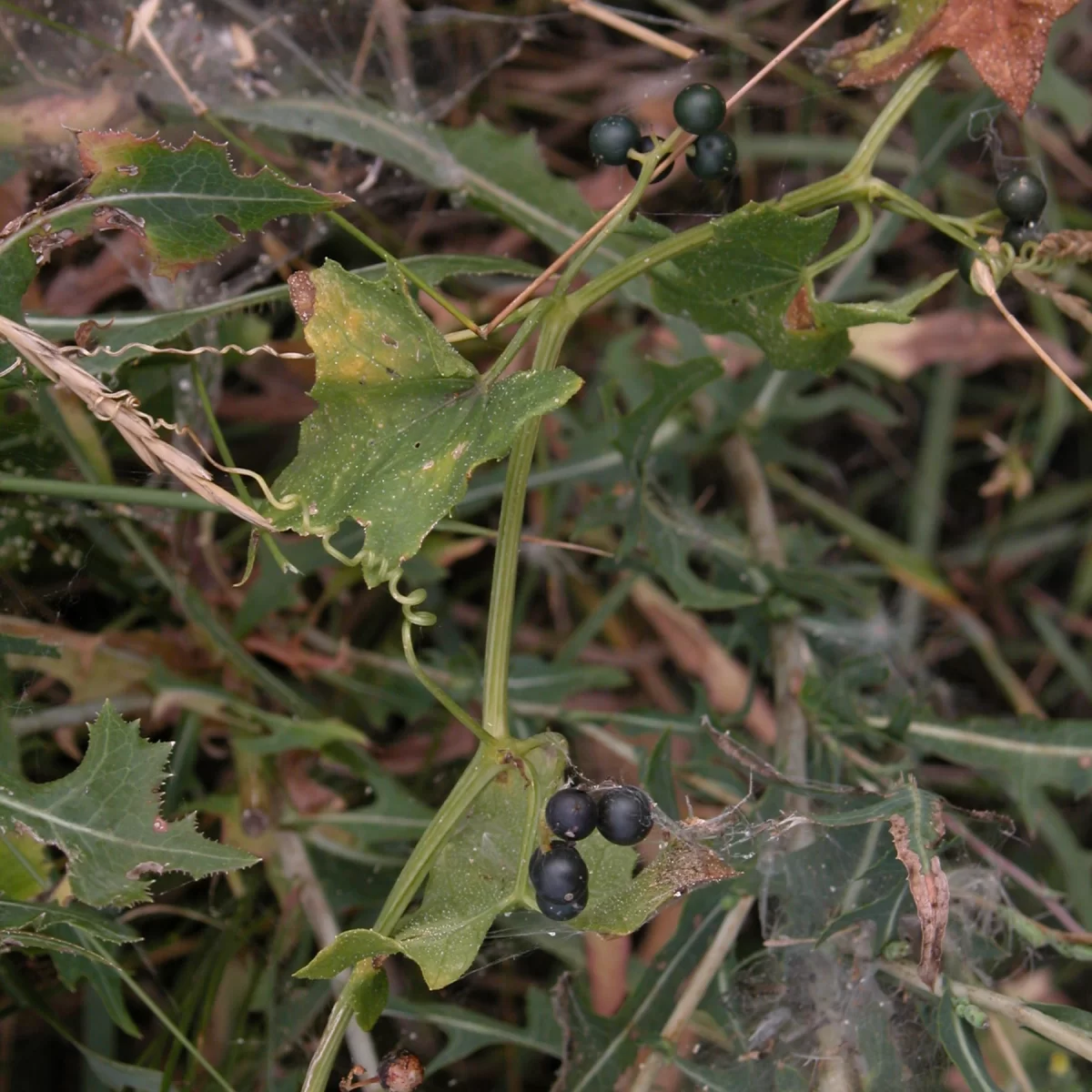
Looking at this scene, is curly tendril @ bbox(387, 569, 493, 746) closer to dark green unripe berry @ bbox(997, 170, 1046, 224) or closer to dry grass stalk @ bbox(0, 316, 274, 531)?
dry grass stalk @ bbox(0, 316, 274, 531)

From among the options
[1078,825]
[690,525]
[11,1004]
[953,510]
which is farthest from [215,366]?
[1078,825]

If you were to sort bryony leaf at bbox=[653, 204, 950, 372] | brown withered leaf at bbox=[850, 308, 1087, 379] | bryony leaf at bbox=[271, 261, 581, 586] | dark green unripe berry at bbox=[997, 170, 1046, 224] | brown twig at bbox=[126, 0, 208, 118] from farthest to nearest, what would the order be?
brown withered leaf at bbox=[850, 308, 1087, 379] → brown twig at bbox=[126, 0, 208, 118] → dark green unripe berry at bbox=[997, 170, 1046, 224] → bryony leaf at bbox=[653, 204, 950, 372] → bryony leaf at bbox=[271, 261, 581, 586]

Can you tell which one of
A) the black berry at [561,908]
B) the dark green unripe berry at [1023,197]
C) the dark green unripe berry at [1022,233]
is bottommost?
the black berry at [561,908]

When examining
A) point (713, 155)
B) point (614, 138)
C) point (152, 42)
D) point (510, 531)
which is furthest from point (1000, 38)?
point (152, 42)

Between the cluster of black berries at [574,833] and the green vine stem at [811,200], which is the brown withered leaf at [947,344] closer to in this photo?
the green vine stem at [811,200]

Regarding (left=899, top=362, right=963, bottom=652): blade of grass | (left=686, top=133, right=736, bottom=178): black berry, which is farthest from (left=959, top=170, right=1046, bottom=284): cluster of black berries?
(left=899, top=362, right=963, bottom=652): blade of grass

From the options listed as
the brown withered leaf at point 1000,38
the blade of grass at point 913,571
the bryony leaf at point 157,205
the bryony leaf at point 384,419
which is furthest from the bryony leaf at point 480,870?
the blade of grass at point 913,571
